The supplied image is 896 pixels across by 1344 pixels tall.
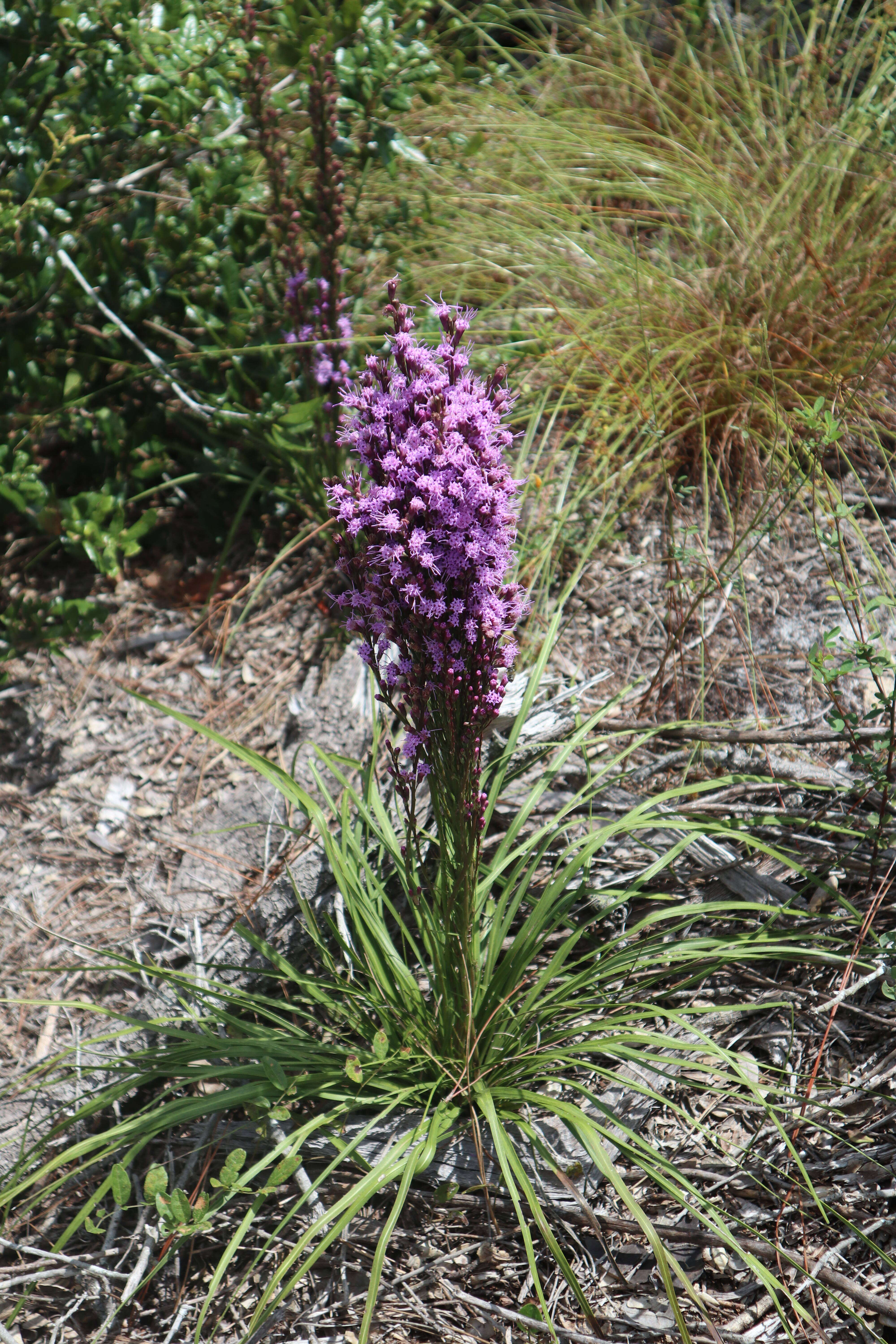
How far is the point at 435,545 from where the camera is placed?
4.10 feet

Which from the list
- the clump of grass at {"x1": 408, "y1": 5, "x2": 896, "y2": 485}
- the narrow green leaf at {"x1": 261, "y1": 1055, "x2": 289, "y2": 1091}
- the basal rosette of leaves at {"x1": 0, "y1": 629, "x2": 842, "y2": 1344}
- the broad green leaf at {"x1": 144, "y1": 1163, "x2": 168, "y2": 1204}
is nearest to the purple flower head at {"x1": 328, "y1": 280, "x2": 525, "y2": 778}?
the basal rosette of leaves at {"x1": 0, "y1": 629, "x2": 842, "y2": 1344}

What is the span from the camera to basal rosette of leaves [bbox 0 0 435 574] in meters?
2.56

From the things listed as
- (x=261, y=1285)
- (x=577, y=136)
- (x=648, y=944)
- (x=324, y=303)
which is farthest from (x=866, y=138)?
(x=261, y=1285)

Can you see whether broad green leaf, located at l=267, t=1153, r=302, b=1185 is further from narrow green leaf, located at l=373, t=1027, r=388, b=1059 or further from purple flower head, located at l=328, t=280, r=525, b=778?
purple flower head, located at l=328, t=280, r=525, b=778

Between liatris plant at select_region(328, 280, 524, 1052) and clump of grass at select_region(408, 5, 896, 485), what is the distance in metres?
1.26

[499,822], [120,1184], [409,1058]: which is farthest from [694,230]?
[120,1184]

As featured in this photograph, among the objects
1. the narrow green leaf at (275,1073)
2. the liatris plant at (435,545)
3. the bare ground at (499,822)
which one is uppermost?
the liatris plant at (435,545)

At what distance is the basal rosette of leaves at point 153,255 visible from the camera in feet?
A: 8.39

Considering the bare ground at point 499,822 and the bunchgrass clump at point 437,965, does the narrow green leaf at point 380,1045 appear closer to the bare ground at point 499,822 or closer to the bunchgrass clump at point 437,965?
the bunchgrass clump at point 437,965

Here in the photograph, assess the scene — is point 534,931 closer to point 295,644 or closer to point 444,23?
point 295,644

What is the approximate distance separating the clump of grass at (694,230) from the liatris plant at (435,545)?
1261mm

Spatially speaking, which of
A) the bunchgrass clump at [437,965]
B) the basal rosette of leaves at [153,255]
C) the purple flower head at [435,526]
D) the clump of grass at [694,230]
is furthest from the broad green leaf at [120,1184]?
the clump of grass at [694,230]

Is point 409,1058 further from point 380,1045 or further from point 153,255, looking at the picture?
point 153,255

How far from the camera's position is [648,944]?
1.85 meters
